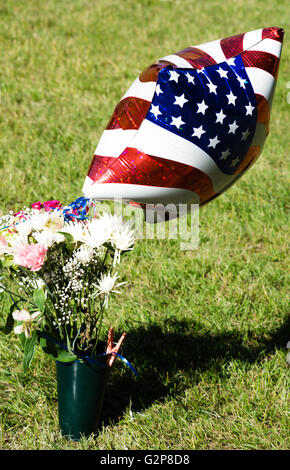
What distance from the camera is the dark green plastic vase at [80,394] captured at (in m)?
2.33

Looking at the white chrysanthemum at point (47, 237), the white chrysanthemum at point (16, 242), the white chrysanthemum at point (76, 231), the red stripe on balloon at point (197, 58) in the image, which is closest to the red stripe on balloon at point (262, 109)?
the red stripe on balloon at point (197, 58)

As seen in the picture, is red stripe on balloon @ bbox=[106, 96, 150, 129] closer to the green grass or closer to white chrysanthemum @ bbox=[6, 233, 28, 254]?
white chrysanthemum @ bbox=[6, 233, 28, 254]

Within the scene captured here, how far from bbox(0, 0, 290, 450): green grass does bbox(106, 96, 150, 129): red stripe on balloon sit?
1.27 meters

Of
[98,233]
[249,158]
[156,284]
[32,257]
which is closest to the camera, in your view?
[32,257]

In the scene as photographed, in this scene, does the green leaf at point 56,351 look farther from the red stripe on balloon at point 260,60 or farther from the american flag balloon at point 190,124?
the red stripe on balloon at point 260,60

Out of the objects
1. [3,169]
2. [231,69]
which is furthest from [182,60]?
[3,169]

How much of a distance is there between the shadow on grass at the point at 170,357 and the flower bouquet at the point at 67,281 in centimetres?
29

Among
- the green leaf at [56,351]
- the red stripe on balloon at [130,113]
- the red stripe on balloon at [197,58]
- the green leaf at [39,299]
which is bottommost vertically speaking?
the green leaf at [56,351]

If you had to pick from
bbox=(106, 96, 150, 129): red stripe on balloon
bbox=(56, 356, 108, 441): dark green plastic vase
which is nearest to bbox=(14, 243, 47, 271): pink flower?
bbox=(56, 356, 108, 441): dark green plastic vase

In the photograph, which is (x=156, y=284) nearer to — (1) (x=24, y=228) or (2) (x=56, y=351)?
(2) (x=56, y=351)

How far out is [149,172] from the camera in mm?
2225

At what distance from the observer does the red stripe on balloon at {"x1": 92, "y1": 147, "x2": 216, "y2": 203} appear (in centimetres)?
220

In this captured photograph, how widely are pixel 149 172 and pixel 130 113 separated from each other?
31cm

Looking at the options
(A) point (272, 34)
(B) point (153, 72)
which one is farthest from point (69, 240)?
(A) point (272, 34)
